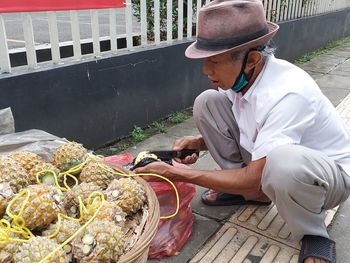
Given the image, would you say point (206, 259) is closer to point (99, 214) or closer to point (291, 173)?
point (291, 173)

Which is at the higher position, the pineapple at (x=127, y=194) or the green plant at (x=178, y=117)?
the pineapple at (x=127, y=194)

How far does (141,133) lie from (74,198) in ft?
6.67

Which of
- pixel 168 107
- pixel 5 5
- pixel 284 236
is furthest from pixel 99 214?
pixel 168 107

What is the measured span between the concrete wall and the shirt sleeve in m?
1.71

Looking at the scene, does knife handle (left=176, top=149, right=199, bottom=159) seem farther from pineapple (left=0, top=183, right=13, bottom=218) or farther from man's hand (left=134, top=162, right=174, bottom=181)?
pineapple (left=0, top=183, right=13, bottom=218)

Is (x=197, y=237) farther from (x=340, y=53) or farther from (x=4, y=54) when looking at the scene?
(x=340, y=53)

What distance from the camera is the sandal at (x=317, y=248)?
216 cm

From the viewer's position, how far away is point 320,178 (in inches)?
79.6

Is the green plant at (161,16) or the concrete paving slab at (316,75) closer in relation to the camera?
the green plant at (161,16)

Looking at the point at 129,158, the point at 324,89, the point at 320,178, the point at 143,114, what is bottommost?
the point at 324,89

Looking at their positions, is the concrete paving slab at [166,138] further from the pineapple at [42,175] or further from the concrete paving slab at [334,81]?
the concrete paving slab at [334,81]

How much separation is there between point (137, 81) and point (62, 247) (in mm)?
2433

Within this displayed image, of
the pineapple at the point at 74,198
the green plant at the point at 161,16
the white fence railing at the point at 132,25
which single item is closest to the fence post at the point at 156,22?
the white fence railing at the point at 132,25

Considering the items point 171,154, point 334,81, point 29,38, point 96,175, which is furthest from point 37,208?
point 334,81
